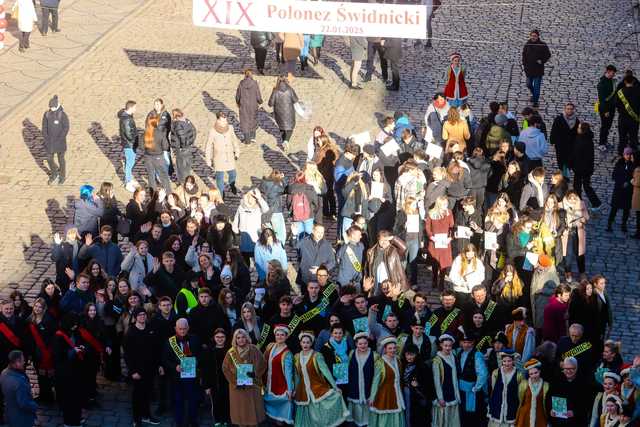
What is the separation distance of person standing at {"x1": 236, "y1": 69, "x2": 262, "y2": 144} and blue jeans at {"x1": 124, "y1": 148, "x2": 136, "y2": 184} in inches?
94.8

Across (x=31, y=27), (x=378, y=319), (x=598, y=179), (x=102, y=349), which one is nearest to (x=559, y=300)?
(x=378, y=319)

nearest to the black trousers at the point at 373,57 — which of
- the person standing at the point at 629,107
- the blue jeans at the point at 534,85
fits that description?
the blue jeans at the point at 534,85

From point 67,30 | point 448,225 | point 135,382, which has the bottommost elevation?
point 135,382

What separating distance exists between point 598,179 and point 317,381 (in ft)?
32.5

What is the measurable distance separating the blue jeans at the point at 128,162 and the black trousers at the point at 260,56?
5768 mm

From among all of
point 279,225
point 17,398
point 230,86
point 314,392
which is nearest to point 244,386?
→ point 314,392

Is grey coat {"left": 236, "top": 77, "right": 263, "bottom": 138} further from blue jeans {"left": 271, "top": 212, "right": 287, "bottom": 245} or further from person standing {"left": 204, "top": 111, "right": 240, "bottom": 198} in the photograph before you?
blue jeans {"left": 271, "top": 212, "right": 287, "bottom": 245}

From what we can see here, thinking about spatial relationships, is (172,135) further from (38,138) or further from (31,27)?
(31,27)

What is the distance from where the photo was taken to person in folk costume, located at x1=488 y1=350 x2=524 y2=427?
639 inches

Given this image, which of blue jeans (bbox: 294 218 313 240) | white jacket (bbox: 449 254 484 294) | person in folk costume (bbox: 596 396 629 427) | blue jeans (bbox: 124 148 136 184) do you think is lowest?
person in folk costume (bbox: 596 396 629 427)

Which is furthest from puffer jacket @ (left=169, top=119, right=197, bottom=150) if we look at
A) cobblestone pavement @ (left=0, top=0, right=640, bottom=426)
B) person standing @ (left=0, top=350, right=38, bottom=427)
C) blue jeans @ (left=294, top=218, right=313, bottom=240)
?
person standing @ (left=0, top=350, right=38, bottom=427)

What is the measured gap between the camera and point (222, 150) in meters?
23.6

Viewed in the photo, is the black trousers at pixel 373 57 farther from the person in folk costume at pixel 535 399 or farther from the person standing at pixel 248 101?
the person in folk costume at pixel 535 399

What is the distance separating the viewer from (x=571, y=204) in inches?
800
